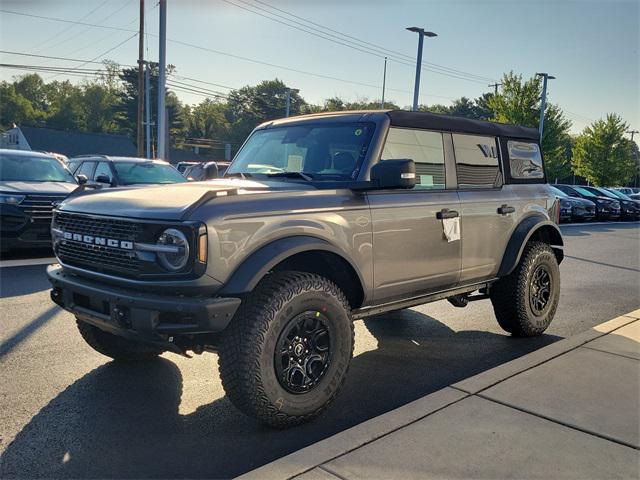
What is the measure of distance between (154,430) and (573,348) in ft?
11.3

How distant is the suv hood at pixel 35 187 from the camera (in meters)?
8.39

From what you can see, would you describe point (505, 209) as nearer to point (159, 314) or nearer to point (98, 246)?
point (159, 314)

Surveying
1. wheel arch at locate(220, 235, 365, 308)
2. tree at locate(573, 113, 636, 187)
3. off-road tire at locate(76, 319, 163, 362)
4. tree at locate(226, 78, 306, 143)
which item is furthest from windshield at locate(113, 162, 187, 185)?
tree at locate(226, 78, 306, 143)

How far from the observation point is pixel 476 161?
15.8ft

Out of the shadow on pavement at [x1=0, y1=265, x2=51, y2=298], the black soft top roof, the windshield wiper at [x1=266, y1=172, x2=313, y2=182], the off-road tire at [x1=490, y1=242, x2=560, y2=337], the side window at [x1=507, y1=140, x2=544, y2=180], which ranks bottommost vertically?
the shadow on pavement at [x1=0, y1=265, x2=51, y2=298]

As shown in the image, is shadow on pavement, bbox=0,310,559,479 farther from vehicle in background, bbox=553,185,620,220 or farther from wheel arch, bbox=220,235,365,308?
vehicle in background, bbox=553,185,620,220

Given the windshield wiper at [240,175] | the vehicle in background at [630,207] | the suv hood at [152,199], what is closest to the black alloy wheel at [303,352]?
the suv hood at [152,199]

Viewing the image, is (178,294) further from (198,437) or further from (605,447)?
(605,447)

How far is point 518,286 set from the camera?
5016 millimetres

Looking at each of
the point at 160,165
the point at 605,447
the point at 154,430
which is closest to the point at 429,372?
the point at 605,447

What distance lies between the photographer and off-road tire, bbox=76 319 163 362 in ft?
13.3

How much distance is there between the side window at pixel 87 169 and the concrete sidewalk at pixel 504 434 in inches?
376

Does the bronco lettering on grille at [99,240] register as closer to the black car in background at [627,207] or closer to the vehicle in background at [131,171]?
the vehicle in background at [131,171]

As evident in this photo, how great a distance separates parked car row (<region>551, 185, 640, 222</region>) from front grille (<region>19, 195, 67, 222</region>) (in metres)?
18.8
